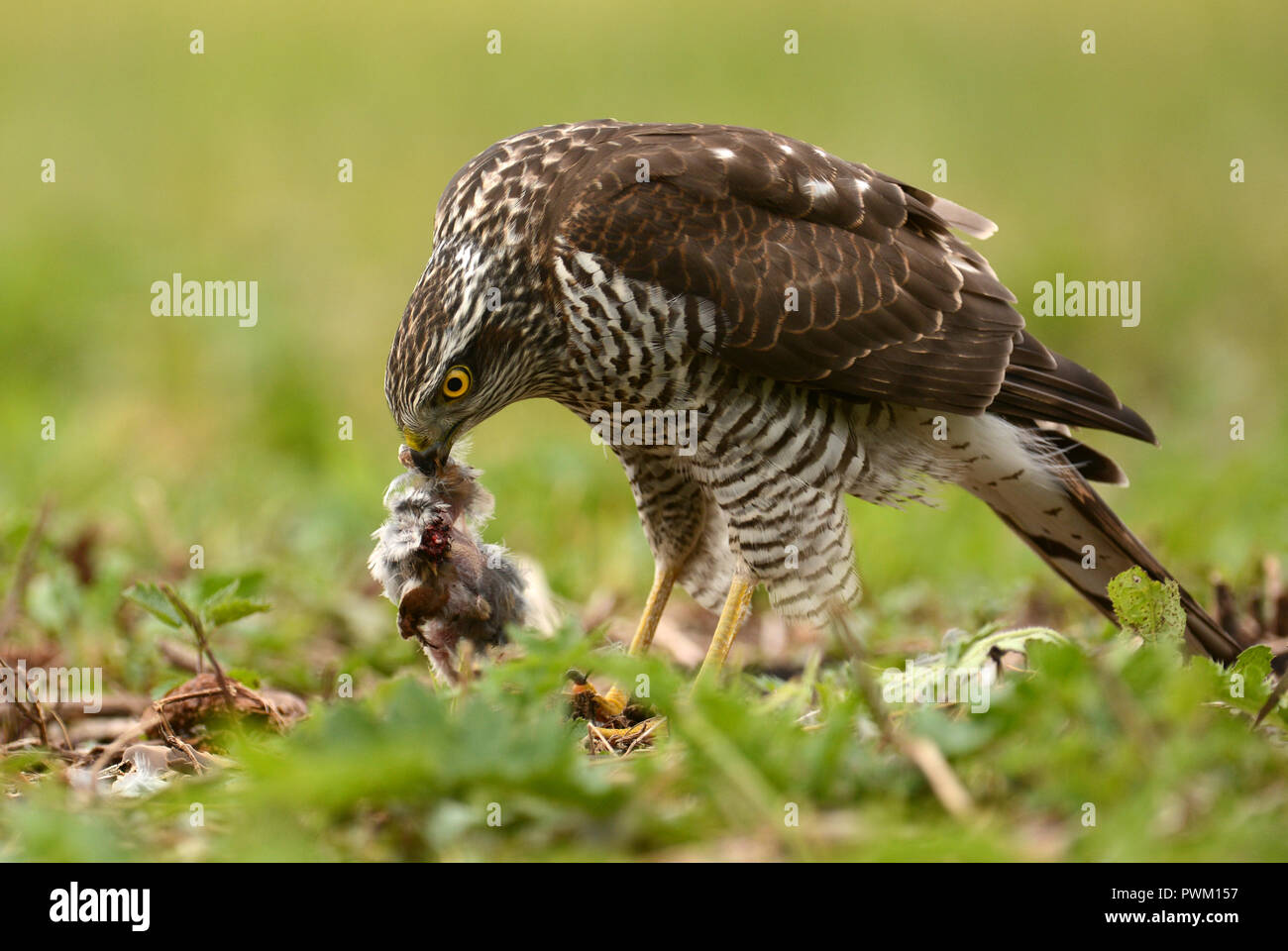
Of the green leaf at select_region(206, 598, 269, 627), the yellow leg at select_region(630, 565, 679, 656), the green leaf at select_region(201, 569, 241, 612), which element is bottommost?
the yellow leg at select_region(630, 565, 679, 656)

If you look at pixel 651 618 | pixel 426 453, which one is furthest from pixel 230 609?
pixel 651 618

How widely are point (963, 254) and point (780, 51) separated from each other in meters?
10.4

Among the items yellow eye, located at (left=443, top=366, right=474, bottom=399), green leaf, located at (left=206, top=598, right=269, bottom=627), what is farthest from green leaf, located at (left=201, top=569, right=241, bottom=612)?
yellow eye, located at (left=443, top=366, right=474, bottom=399)

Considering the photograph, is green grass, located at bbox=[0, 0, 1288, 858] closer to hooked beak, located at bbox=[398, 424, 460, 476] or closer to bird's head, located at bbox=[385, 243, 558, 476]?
hooked beak, located at bbox=[398, 424, 460, 476]

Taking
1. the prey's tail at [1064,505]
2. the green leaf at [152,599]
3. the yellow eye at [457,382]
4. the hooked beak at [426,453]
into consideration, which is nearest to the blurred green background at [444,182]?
the prey's tail at [1064,505]

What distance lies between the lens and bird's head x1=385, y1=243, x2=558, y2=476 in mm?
4262

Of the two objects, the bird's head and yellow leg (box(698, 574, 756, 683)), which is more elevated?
the bird's head

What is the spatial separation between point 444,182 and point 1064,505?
881 centimetres

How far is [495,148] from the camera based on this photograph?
486 cm

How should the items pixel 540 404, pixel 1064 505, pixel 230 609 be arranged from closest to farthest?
pixel 230 609
pixel 1064 505
pixel 540 404

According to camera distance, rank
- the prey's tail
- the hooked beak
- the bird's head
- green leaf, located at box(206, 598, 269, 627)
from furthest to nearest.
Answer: the prey's tail
the hooked beak
the bird's head
green leaf, located at box(206, 598, 269, 627)

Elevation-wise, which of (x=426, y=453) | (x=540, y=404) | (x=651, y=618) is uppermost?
(x=540, y=404)

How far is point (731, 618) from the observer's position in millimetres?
4617

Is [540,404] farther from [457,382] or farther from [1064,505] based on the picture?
[457,382]
